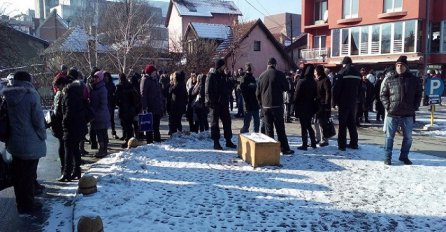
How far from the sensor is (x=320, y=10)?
40562 millimetres

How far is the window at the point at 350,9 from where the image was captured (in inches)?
1390

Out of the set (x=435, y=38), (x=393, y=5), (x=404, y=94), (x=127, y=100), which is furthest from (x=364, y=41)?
→ (x=404, y=94)

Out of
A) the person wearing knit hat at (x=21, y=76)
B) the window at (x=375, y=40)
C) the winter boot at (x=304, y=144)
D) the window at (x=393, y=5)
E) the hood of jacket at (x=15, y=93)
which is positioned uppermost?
the window at (x=393, y=5)

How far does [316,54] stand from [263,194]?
34901 millimetres

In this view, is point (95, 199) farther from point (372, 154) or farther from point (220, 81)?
point (372, 154)

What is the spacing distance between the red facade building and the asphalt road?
15.9 meters

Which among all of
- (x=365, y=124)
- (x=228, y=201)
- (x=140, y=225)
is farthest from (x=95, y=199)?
(x=365, y=124)

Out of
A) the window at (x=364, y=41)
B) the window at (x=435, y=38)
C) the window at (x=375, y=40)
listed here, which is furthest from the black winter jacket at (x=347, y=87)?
the window at (x=364, y=41)

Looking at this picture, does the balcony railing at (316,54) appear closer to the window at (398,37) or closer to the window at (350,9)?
the window at (350,9)

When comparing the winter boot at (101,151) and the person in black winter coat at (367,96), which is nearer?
the winter boot at (101,151)

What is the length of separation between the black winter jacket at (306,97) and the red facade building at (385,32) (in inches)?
1009

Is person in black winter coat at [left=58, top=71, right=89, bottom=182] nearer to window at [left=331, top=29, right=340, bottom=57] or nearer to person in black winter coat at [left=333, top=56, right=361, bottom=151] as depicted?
person in black winter coat at [left=333, top=56, right=361, bottom=151]

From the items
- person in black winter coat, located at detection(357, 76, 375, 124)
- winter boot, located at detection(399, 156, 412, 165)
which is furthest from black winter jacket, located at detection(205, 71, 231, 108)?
person in black winter coat, located at detection(357, 76, 375, 124)

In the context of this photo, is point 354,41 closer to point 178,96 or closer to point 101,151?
point 178,96
